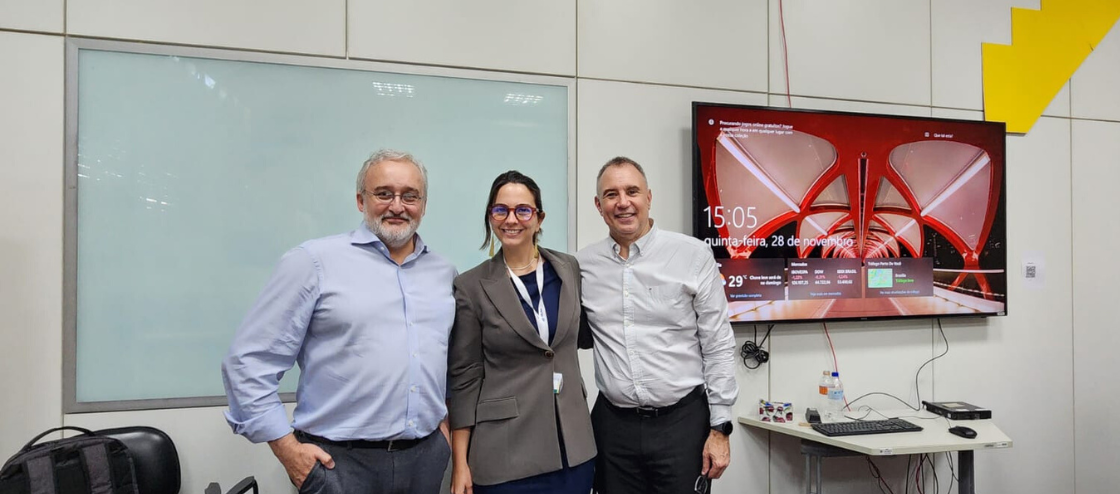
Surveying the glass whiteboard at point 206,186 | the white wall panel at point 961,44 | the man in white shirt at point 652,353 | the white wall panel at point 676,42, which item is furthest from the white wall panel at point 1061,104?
the glass whiteboard at point 206,186

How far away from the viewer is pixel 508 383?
1673 millimetres

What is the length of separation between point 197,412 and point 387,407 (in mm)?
1293

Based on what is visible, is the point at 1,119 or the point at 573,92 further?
the point at 573,92

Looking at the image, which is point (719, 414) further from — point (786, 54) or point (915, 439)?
point (786, 54)

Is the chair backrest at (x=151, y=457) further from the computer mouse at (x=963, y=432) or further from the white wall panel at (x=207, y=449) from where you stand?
the computer mouse at (x=963, y=432)

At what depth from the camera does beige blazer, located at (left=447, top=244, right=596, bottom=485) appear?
5.38 ft

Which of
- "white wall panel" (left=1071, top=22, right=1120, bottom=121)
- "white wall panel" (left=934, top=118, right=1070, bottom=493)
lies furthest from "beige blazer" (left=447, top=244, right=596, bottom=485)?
"white wall panel" (left=1071, top=22, right=1120, bottom=121)

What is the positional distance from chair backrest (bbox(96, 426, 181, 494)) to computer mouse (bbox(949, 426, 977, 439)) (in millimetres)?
3352

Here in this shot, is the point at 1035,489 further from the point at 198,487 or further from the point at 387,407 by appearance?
the point at 198,487

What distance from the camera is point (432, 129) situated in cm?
262

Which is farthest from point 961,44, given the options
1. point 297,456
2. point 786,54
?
point 297,456

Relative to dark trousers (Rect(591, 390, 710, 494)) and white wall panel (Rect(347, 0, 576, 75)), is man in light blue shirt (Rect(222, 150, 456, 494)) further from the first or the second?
white wall panel (Rect(347, 0, 576, 75))

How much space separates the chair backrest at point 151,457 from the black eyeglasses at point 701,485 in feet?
6.54

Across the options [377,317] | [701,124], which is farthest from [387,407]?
[701,124]
